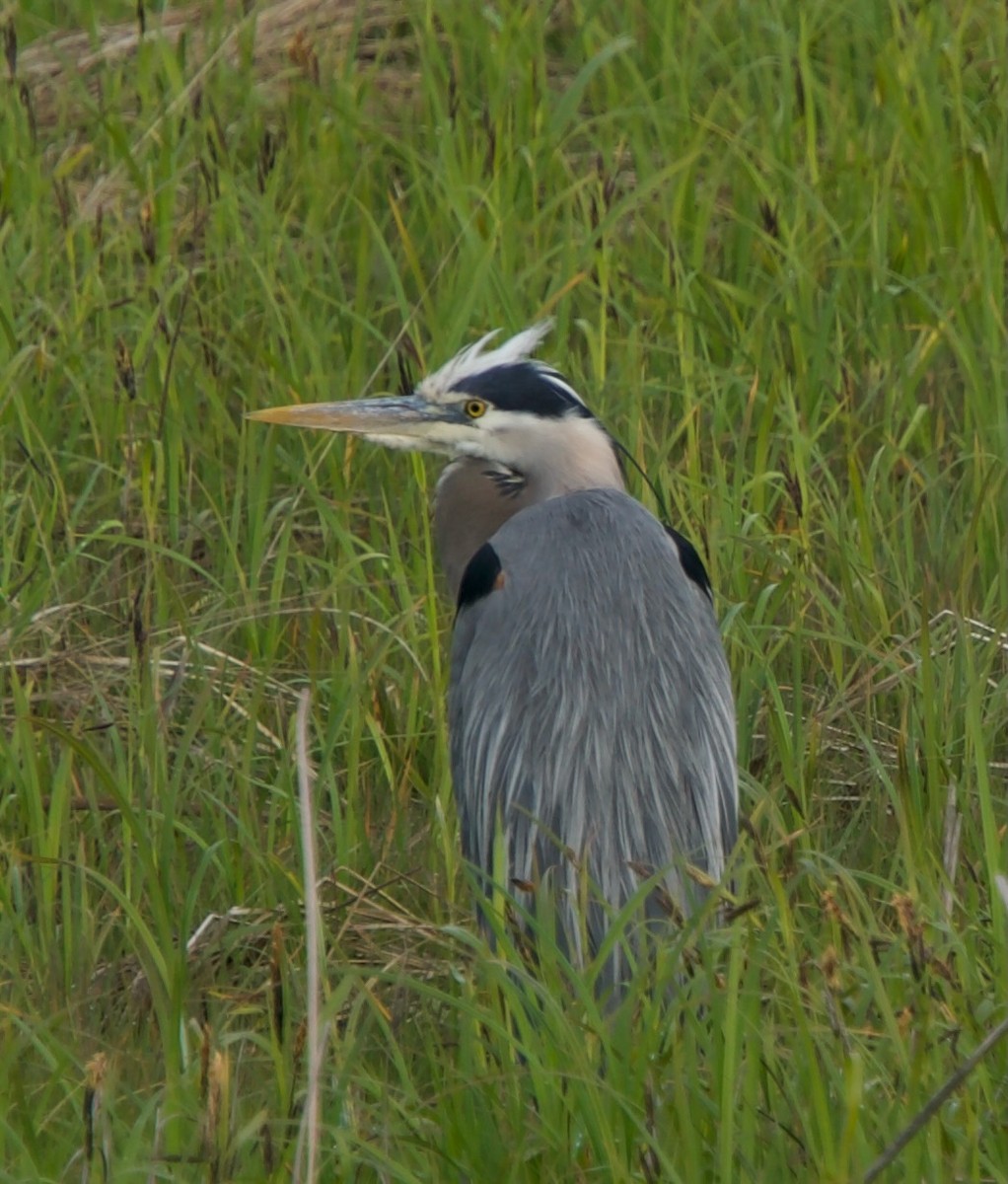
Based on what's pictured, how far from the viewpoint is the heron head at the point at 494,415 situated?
317 centimetres

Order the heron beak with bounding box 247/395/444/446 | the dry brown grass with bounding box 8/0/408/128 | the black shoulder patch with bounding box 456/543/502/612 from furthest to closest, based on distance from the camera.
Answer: the dry brown grass with bounding box 8/0/408/128 → the heron beak with bounding box 247/395/444/446 → the black shoulder patch with bounding box 456/543/502/612

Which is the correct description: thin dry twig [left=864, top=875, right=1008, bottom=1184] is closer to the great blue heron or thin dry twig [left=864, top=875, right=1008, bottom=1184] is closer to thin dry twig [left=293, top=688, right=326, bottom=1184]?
thin dry twig [left=293, top=688, right=326, bottom=1184]

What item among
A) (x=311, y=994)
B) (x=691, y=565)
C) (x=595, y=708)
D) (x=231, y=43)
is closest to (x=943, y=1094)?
(x=311, y=994)

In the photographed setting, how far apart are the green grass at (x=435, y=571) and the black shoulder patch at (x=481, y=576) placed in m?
0.19

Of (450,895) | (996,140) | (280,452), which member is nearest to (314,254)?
(280,452)

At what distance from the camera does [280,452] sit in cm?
376

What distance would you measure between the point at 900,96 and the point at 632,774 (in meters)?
2.08

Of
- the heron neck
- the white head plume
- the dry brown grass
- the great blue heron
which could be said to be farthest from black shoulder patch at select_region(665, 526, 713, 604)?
the dry brown grass

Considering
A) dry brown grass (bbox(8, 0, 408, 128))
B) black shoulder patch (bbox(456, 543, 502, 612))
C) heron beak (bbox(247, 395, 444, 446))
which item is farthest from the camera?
dry brown grass (bbox(8, 0, 408, 128))

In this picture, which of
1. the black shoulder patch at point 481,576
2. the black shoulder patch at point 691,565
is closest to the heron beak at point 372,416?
the black shoulder patch at point 481,576

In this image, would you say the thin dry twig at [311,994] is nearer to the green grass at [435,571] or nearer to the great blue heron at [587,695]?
the green grass at [435,571]

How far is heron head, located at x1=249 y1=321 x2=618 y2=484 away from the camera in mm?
3174

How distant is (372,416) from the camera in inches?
130

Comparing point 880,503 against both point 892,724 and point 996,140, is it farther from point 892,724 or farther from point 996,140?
point 996,140
